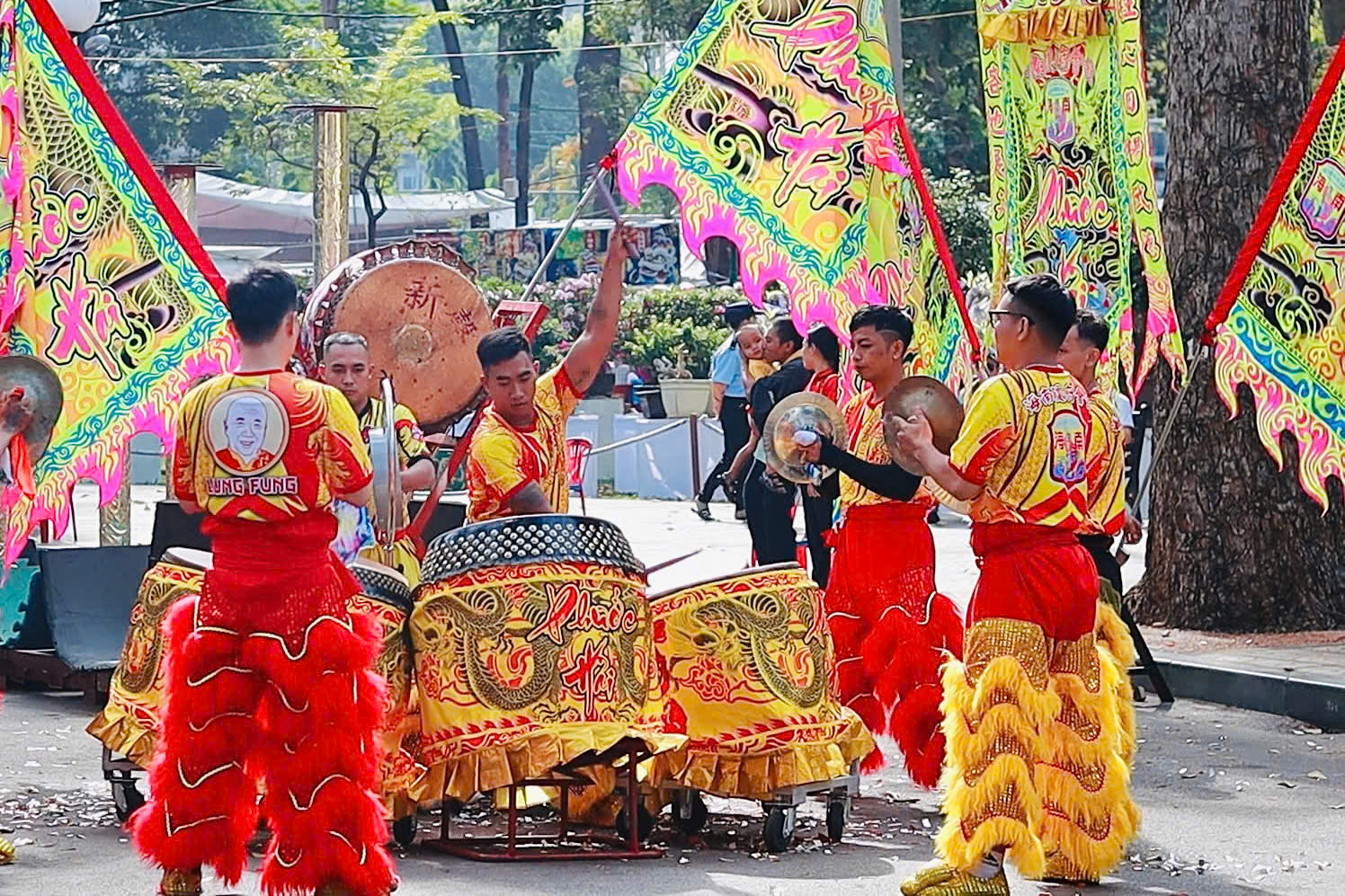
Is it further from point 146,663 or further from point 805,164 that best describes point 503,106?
point 146,663

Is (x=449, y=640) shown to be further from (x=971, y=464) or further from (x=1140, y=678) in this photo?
(x=1140, y=678)

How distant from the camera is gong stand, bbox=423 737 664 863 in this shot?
274 inches

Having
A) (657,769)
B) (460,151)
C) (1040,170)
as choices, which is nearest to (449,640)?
(657,769)

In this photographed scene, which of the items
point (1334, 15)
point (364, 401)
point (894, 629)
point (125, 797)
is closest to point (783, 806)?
point (894, 629)

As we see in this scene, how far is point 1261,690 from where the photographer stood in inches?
417

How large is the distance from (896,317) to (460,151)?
78.0m

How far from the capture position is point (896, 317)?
7.80 meters

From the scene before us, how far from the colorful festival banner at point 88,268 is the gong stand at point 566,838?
192 centimetres

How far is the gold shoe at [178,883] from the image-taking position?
6.03m

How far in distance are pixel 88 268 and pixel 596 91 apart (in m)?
39.9

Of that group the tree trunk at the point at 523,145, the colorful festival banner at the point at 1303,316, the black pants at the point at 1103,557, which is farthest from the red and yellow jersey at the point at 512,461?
the tree trunk at the point at 523,145

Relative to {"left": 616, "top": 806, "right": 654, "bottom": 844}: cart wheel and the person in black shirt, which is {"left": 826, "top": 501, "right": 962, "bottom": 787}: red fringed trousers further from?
the person in black shirt

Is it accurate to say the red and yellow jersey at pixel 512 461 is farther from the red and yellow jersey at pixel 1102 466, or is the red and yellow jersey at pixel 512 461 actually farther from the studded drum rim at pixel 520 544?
the red and yellow jersey at pixel 1102 466

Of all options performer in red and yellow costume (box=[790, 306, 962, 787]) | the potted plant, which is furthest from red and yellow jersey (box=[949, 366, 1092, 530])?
the potted plant
